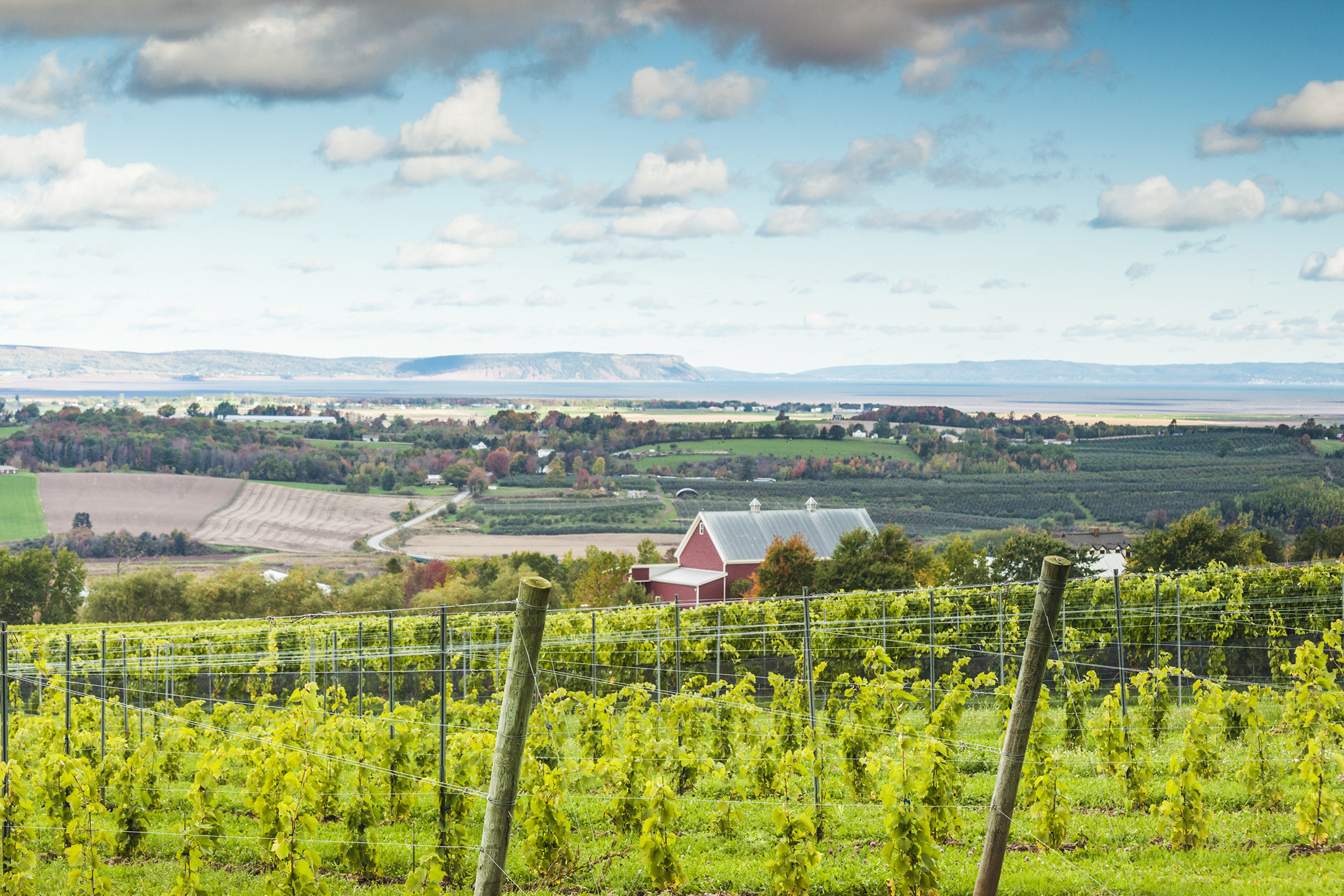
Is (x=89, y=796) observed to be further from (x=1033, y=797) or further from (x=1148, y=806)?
(x=1148, y=806)


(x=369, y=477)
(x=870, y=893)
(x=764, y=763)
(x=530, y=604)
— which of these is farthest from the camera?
(x=369, y=477)

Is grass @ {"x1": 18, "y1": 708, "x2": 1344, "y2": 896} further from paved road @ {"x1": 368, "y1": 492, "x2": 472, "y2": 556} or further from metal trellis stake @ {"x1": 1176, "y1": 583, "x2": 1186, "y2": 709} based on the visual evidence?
paved road @ {"x1": 368, "y1": 492, "x2": 472, "y2": 556}

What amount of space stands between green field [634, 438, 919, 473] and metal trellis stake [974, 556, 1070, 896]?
351 ft

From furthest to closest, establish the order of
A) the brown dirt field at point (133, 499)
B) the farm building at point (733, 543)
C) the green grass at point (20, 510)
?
the brown dirt field at point (133, 499) → the green grass at point (20, 510) → the farm building at point (733, 543)

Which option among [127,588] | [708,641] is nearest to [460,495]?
[127,588]

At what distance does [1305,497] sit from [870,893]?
86.7 meters

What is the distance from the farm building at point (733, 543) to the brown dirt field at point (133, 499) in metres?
68.1

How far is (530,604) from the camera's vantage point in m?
4.08

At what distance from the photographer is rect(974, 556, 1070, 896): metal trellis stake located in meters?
4.86

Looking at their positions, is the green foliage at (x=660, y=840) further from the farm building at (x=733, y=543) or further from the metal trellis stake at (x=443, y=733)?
the farm building at (x=733, y=543)

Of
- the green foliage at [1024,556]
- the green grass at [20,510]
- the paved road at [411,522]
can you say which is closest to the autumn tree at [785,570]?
the green foliage at [1024,556]

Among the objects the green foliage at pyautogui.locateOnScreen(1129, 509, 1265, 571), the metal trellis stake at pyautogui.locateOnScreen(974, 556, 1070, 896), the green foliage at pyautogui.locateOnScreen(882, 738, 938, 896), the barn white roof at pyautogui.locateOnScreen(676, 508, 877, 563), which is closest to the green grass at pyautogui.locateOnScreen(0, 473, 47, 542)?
the barn white roof at pyautogui.locateOnScreen(676, 508, 877, 563)

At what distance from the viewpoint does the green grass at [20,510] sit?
304ft

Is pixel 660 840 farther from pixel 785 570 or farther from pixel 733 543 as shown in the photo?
pixel 733 543
